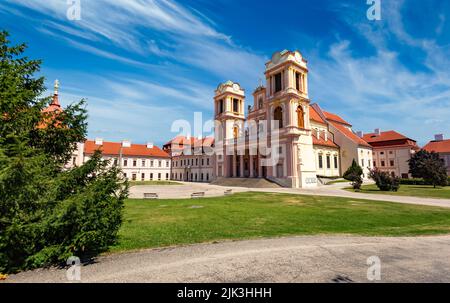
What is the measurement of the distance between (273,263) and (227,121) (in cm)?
→ 4776

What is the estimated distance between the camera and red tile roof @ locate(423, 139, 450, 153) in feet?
180

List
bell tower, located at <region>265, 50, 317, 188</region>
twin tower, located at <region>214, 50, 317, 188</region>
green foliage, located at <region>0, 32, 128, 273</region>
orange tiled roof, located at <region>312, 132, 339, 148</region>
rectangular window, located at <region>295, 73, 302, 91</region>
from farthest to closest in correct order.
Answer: orange tiled roof, located at <region>312, 132, 339, 148</region> → rectangular window, located at <region>295, 73, 302, 91</region> → twin tower, located at <region>214, 50, 317, 188</region> → bell tower, located at <region>265, 50, 317, 188</region> → green foliage, located at <region>0, 32, 128, 273</region>

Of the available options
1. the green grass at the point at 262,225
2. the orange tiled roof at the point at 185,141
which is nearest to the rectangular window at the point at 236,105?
the orange tiled roof at the point at 185,141

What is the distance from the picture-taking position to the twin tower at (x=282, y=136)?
3597 centimetres

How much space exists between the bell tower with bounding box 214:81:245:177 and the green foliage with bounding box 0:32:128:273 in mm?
43019

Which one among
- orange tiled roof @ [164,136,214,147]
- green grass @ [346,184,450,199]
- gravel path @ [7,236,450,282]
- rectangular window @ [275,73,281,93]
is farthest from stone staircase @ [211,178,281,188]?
gravel path @ [7,236,450,282]

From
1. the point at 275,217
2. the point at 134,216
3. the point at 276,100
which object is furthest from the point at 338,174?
the point at 134,216

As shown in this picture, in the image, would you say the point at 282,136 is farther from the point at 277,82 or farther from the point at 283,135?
the point at 277,82

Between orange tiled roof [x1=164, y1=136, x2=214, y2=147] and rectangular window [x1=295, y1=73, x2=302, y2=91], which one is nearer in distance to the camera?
rectangular window [x1=295, y1=73, x2=302, y2=91]

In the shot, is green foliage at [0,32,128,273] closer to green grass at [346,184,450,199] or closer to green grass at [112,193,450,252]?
green grass at [112,193,450,252]

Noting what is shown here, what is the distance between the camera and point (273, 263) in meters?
5.95

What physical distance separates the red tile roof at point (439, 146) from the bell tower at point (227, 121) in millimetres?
48927
